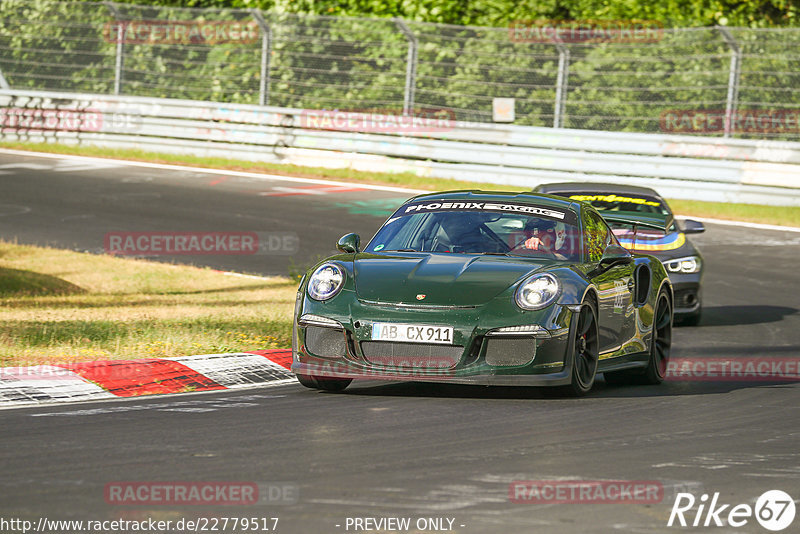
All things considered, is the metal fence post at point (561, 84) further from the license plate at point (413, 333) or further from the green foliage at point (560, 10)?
the license plate at point (413, 333)

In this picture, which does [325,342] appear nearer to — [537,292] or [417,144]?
[537,292]

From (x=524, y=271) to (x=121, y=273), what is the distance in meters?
8.53

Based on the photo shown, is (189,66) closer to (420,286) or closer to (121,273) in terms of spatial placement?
(121,273)

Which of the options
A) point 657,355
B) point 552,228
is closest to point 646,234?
point 657,355

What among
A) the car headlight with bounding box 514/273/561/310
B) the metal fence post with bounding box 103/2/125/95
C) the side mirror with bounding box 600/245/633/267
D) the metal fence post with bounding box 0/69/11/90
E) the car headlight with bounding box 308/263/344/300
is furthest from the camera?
the metal fence post with bounding box 0/69/11/90

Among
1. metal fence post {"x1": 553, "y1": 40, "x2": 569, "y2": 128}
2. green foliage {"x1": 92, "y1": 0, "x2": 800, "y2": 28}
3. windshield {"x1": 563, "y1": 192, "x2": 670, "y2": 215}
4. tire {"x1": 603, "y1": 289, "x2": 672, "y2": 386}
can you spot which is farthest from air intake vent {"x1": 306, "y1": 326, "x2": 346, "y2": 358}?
green foliage {"x1": 92, "y1": 0, "x2": 800, "y2": 28}

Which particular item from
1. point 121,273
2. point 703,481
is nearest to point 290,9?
point 121,273

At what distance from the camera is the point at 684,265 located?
506 inches

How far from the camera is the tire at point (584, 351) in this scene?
787 cm

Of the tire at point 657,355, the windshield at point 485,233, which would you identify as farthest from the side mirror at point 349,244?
the tire at point 657,355

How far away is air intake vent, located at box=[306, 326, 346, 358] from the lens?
25.2 feet

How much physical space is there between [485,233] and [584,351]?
1114 millimetres

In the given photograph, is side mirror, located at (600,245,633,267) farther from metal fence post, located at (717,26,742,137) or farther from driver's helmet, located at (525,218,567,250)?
metal fence post, located at (717,26,742,137)

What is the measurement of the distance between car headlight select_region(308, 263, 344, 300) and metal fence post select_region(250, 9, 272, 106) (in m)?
17.3
